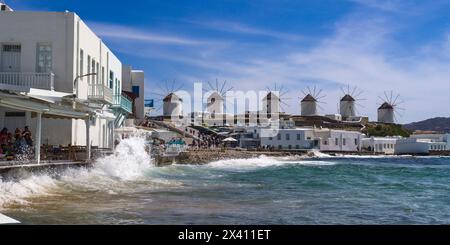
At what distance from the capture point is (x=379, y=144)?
11625 cm

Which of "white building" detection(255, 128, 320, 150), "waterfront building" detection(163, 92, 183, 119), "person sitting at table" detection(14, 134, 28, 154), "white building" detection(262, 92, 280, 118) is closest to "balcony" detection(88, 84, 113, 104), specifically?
"person sitting at table" detection(14, 134, 28, 154)

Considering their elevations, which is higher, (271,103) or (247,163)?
(271,103)

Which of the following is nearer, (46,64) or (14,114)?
(14,114)

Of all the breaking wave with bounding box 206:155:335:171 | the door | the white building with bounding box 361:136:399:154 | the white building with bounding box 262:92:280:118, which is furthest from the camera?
the white building with bounding box 262:92:280:118

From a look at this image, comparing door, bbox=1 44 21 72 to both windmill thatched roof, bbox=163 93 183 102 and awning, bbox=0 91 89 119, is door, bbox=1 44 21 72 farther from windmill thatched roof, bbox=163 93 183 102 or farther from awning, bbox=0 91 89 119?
windmill thatched roof, bbox=163 93 183 102

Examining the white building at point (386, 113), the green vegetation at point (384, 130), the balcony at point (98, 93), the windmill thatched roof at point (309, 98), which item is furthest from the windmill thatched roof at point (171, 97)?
the balcony at point (98, 93)

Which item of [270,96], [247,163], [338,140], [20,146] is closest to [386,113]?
[270,96]

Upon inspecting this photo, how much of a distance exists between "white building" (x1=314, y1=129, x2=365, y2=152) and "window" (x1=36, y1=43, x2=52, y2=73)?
7984 centimetres

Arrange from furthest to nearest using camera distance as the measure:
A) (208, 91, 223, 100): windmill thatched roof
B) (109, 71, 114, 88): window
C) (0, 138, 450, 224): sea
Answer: (208, 91, 223, 100): windmill thatched roof, (109, 71, 114, 88): window, (0, 138, 450, 224): sea

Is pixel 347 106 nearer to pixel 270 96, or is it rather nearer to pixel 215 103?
pixel 270 96

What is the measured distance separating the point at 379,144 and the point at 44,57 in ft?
327

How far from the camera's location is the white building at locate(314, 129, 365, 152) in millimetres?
102062
